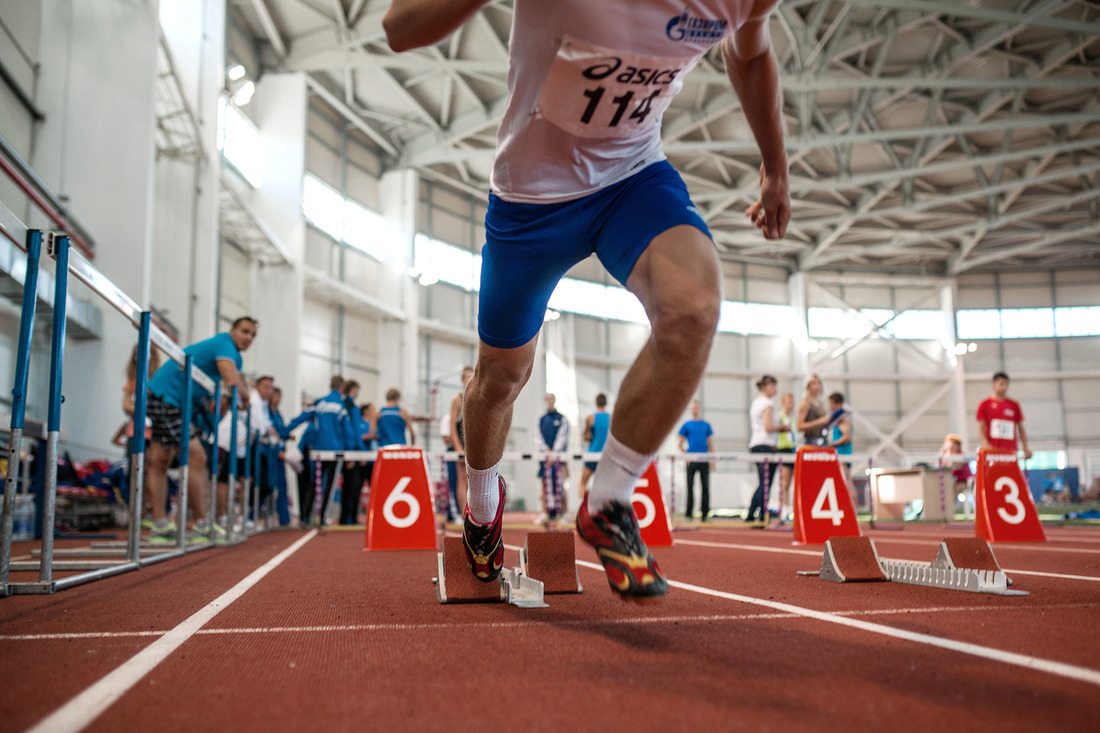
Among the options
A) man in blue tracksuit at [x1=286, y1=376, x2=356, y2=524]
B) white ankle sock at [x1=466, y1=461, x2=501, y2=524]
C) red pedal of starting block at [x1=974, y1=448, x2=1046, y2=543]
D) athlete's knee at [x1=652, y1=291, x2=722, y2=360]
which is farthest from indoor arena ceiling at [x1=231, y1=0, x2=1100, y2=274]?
athlete's knee at [x1=652, y1=291, x2=722, y2=360]

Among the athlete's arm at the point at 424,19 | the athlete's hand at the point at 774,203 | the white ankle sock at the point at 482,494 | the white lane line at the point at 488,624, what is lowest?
the white lane line at the point at 488,624

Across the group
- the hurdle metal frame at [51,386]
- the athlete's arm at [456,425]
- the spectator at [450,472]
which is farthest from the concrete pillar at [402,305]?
the hurdle metal frame at [51,386]

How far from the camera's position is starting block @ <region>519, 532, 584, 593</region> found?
2.87 meters

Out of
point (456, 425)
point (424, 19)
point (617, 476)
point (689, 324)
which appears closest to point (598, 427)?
point (456, 425)

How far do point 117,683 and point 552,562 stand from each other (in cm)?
163

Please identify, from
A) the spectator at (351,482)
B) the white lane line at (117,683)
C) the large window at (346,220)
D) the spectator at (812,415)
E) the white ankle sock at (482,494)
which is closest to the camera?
the white lane line at (117,683)

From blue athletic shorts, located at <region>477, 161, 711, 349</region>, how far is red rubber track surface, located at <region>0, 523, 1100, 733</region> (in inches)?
32.4

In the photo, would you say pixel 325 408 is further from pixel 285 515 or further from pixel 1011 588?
pixel 1011 588

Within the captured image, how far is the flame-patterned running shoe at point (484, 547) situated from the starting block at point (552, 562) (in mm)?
251

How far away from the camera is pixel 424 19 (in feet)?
6.03

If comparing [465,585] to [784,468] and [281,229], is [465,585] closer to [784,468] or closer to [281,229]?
[784,468]

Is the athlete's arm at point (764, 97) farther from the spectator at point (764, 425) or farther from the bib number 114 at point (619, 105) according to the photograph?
the spectator at point (764, 425)

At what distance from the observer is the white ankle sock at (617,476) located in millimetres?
1913

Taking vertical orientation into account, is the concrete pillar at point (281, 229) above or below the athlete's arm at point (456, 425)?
above
